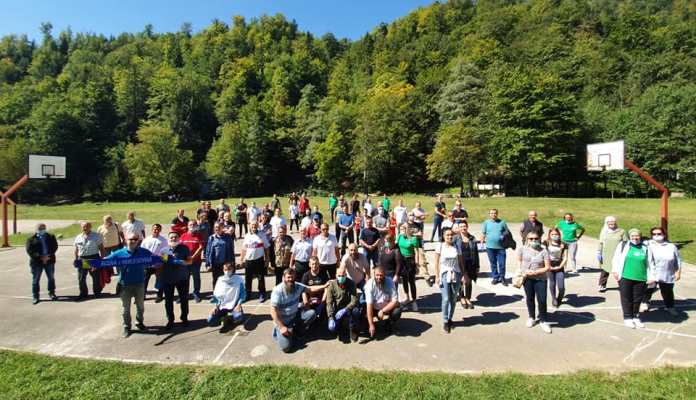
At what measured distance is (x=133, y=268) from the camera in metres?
6.53

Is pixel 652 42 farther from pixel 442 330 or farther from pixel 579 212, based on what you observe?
pixel 442 330

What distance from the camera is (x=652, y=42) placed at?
203 ft

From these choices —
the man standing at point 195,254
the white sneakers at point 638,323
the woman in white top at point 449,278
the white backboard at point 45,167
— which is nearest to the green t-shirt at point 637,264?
the white sneakers at point 638,323

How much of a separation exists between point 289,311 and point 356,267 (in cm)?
162

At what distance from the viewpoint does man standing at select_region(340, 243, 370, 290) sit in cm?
710

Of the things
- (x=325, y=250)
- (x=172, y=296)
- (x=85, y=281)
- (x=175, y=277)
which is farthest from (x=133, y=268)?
(x=325, y=250)

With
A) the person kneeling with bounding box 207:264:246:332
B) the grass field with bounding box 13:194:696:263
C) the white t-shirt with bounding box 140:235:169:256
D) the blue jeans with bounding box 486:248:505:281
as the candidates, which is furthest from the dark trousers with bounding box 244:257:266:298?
the grass field with bounding box 13:194:696:263

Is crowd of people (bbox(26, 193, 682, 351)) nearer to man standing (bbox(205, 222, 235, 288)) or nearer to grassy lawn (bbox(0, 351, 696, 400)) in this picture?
man standing (bbox(205, 222, 235, 288))

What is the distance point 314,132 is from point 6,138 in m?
53.9

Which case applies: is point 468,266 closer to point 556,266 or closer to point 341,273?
point 556,266

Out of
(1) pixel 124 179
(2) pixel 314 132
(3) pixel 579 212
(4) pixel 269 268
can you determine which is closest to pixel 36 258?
(4) pixel 269 268

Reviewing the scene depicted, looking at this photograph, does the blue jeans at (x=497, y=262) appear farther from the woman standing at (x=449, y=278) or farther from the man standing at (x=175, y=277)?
the man standing at (x=175, y=277)

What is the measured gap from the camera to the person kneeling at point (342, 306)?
246 inches

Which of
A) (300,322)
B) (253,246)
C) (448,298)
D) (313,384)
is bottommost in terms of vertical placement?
(313,384)
